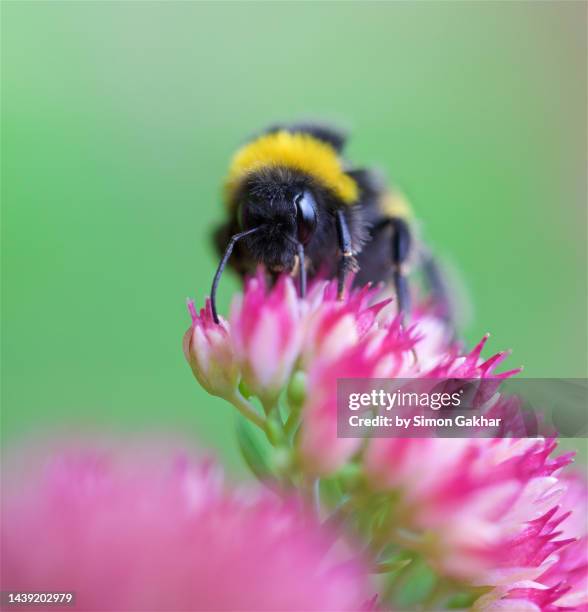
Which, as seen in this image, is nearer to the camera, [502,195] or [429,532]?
[429,532]

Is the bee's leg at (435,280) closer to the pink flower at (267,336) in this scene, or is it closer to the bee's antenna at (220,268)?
the bee's antenna at (220,268)

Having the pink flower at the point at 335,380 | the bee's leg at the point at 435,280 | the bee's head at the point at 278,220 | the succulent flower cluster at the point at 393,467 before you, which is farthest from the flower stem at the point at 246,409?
the bee's leg at the point at 435,280

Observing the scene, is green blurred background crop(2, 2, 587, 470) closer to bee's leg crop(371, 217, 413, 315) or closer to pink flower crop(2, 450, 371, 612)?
bee's leg crop(371, 217, 413, 315)

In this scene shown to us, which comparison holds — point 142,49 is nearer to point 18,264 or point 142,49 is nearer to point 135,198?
point 135,198

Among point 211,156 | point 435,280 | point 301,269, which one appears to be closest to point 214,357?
point 301,269

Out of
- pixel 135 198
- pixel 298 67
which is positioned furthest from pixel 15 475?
pixel 298 67

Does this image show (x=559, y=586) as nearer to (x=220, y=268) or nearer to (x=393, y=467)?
(x=393, y=467)

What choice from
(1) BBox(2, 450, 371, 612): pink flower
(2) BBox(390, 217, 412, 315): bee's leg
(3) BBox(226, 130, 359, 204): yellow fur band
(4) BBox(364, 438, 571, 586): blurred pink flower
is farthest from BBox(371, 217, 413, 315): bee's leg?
(1) BBox(2, 450, 371, 612): pink flower
